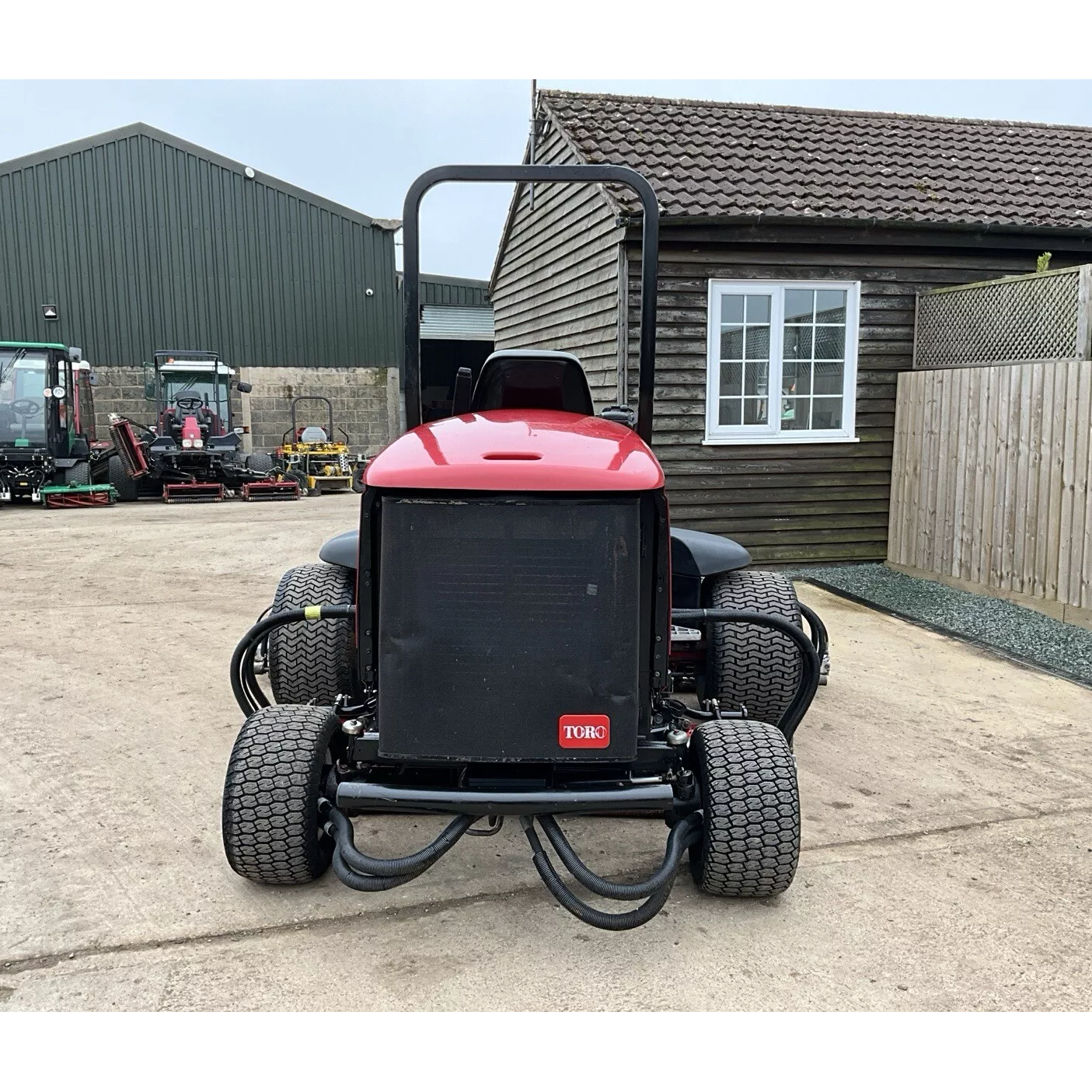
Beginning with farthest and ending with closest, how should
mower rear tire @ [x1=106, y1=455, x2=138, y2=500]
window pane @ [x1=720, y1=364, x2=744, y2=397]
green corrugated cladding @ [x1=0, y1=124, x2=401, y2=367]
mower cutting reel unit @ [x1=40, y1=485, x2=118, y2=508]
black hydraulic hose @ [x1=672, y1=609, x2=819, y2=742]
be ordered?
green corrugated cladding @ [x1=0, y1=124, x2=401, y2=367], mower rear tire @ [x1=106, y1=455, x2=138, y2=500], mower cutting reel unit @ [x1=40, y1=485, x2=118, y2=508], window pane @ [x1=720, y1=364, x2=744, y2=397], black hydraulic hose @ [x1=672, y1=609, x2=819, y2=742]

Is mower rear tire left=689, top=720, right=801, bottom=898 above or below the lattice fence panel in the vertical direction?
below

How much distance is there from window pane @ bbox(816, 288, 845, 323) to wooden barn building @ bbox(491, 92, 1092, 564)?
1cm

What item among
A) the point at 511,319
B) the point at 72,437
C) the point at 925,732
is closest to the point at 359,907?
the point at 925,732

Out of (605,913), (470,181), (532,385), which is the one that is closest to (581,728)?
(605,913)

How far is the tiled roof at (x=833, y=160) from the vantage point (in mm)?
7730

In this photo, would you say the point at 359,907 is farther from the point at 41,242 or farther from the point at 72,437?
the point at 41,242

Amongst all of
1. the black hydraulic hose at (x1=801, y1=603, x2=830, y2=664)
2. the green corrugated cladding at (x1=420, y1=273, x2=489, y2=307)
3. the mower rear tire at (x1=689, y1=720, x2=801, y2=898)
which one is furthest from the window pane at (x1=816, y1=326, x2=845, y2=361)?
the green corrugated cladding at (x1=420, y1=273, x2=489, y2=307)

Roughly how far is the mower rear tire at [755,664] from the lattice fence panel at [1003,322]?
3702 mm

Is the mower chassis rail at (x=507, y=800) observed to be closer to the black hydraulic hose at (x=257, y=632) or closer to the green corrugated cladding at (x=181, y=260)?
the black hydraulic hose at (x=257, y=632)

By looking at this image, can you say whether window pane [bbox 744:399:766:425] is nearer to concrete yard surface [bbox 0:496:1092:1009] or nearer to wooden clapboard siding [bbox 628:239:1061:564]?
wooden clapboard siding [bbox 628:239:1061:564]

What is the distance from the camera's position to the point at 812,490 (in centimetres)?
807

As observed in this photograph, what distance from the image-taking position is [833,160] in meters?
8.46

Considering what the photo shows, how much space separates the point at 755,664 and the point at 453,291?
19.5 metres

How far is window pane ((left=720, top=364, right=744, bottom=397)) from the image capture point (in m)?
7.84
